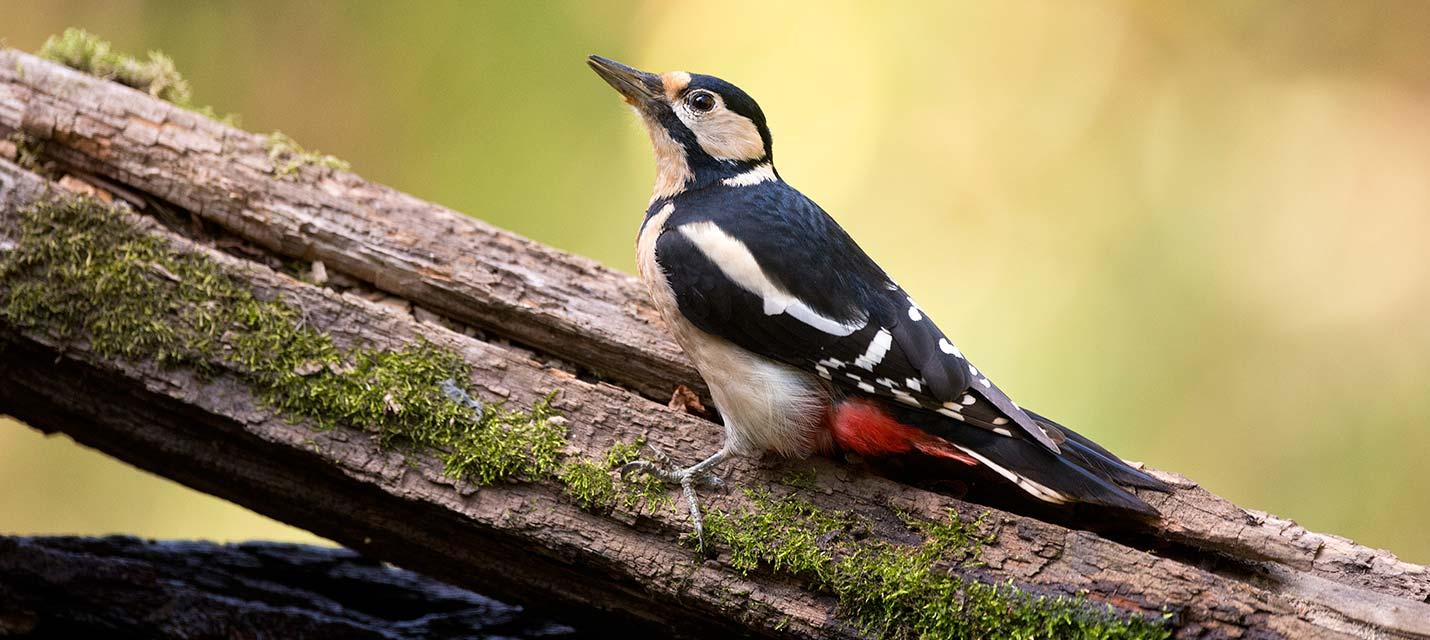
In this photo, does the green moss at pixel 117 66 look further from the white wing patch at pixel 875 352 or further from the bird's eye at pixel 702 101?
the white wing patch at pixel 875 352

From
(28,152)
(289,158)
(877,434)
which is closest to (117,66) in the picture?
(28,152)

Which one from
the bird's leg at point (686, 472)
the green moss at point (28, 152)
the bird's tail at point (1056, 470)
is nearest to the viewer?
the bird's tail at point (1056, 470)

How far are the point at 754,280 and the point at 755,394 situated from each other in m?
0.24

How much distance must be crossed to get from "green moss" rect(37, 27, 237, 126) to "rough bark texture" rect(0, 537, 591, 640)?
45.9 inches

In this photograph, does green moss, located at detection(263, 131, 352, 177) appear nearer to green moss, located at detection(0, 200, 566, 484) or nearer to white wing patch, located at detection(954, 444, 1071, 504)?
green moss, located at detection(0, 200, 566, 484)

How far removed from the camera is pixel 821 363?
7.04 ft

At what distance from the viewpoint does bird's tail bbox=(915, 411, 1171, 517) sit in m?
2.03

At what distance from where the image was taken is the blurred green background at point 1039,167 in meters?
3.89

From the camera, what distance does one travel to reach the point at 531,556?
7.31 ft

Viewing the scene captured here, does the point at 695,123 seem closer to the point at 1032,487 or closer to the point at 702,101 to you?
the point at 702,101

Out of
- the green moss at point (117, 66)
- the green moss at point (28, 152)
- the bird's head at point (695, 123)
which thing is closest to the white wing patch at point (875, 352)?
the bird's head at point (695, 123)

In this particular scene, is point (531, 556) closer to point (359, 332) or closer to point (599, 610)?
point (599, 610)

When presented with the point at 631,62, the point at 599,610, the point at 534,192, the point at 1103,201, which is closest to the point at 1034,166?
the point at 1103,201

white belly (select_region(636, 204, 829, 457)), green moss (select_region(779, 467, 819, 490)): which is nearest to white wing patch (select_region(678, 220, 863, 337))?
white belly (select_region(636, 204, 829, 457))
